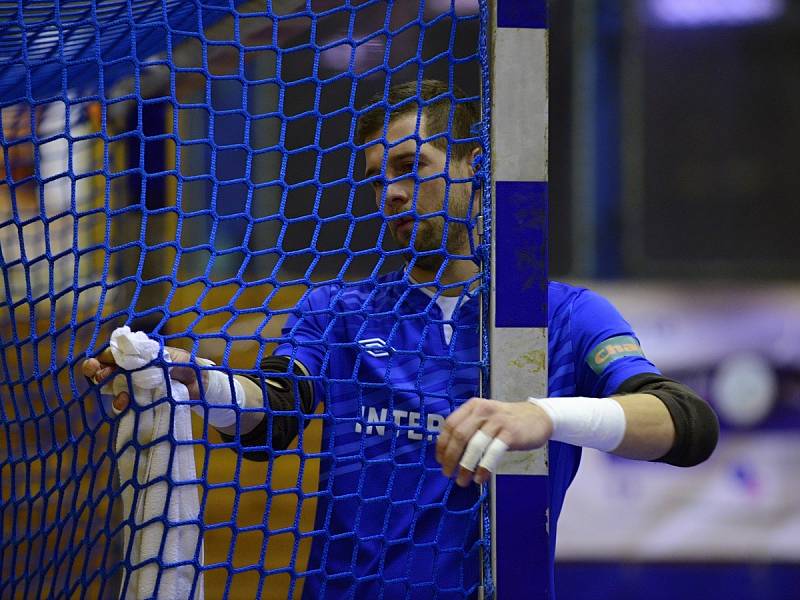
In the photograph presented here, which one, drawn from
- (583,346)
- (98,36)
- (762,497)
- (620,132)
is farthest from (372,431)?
(620,132)

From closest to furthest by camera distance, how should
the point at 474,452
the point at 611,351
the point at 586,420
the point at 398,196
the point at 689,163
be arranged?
the point at 474,452 → the point at 586,420 → the point at 611,351 → the point at 398,196 → the point at 689,163

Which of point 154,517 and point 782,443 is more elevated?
point 154,517

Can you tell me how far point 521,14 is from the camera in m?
1.92

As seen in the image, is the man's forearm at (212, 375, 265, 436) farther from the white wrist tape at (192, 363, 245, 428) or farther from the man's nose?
the man's nose

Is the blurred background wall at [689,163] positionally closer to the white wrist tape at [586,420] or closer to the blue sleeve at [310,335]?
the blue sleeve at [310,335]

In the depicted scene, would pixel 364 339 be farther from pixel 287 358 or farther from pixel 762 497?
pixel 762 497

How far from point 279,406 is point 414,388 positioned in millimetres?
266

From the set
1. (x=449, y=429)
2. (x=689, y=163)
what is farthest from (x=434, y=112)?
(x=689, y=163)

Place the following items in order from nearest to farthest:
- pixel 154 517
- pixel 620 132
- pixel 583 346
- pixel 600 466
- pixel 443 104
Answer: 1. pixel 154 517
2. pixel 583 346
3. pixel 443 104
4. pixel 600 466
5. pixel 620 132

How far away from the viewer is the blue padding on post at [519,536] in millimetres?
1902

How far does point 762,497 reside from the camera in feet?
15.6

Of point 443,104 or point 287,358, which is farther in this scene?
point 443,104

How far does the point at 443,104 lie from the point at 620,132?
138 inches

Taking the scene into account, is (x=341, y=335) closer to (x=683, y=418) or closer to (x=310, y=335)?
(x=310, y=335)
